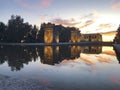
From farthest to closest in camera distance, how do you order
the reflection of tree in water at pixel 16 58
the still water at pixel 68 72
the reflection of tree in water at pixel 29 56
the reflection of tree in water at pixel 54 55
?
the reflection of tree in water at pixel 54 55, the reflection of tree in water at pixel 29 56, the reflection of tree in water at pixel 16 58, the still water at pixel 68 72

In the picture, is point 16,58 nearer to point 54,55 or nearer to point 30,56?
point 30,56

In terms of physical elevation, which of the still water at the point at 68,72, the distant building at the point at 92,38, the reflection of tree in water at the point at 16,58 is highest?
the distant building at the point at 92,38

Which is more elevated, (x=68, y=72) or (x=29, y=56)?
(x=29, y=56)

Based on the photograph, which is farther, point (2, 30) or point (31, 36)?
point (31, 36)

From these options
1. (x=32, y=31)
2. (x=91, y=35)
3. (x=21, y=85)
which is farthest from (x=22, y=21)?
(x=91, y=35)

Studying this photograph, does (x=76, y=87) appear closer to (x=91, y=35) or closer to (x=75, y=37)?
(x=75, y=37)

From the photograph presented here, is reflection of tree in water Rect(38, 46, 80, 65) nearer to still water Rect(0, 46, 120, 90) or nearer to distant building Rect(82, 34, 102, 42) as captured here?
still water Rect(0, 46, 120, 90)

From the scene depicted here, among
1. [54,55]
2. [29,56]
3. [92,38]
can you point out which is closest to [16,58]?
[29,56]

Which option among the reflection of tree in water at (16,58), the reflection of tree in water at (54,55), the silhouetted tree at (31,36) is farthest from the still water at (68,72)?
the silhouetted tree at (31,36)

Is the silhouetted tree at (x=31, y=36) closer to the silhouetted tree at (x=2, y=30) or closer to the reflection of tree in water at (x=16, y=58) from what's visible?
the silhouetted tree at (x=2, y=30)

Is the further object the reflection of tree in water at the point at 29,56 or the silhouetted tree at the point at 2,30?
the silhouetted tree at the point at 2,30

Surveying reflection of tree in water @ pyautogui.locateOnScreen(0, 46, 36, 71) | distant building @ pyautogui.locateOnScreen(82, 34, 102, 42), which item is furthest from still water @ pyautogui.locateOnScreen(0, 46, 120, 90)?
distant building @ pyautogui.locateOnScreen(82, 34, 102, 42)

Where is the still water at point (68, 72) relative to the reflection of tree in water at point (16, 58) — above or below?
below

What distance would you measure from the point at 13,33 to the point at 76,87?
218 ft
